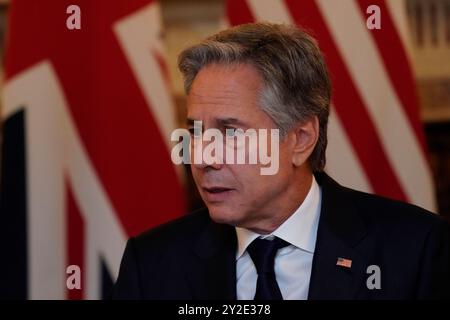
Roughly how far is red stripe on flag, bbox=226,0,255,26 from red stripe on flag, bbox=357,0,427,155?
1.02ft

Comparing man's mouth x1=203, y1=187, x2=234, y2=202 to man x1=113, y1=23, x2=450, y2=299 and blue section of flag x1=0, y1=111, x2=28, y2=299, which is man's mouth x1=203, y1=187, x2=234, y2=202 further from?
blue section of flag x1=0, y1=111, x2=28, y2=299

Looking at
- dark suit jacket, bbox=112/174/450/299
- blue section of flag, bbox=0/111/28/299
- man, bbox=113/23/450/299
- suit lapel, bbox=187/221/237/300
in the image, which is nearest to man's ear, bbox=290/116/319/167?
man, bbox=113/23/450/299

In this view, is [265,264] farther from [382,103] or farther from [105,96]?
[105,96]

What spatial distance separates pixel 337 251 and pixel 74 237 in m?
1.06

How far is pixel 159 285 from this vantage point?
1.76 metres

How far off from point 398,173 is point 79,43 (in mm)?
1010

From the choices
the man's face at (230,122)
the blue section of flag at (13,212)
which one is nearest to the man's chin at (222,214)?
the man's face at (230,122)

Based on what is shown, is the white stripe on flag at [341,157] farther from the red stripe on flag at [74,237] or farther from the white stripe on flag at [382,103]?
the red stripe on flag at [74,237]

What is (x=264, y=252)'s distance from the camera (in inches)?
66.4

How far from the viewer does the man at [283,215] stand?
1.61 m

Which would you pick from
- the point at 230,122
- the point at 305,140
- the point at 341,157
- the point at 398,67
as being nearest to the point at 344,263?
the point at 305,140

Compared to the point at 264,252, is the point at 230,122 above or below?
above

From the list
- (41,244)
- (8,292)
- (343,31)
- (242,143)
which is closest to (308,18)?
(343,31)

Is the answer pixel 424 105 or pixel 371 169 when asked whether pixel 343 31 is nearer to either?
pixel 371 169
